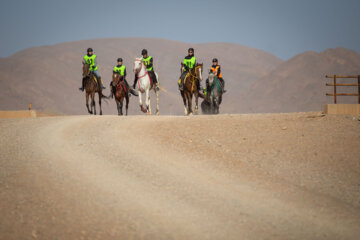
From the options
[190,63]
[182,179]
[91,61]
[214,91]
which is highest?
[91,61]

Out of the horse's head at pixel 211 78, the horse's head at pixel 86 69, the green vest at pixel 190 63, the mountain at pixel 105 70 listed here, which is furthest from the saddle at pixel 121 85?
the mountain at pixel 105 70

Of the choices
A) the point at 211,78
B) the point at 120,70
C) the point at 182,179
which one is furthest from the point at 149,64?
the point at 182,179

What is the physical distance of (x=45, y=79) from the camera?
90.1 metres

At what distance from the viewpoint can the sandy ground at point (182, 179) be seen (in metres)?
7.81

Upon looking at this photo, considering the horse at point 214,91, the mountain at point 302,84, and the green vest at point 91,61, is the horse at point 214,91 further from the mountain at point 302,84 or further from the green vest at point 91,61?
the mountain at point 302,84

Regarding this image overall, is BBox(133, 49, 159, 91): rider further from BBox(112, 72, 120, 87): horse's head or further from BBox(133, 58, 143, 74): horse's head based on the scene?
BBox(112, 72, 120, 87): horse's head

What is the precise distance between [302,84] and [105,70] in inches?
1802

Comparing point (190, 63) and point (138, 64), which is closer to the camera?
point (190, 63)

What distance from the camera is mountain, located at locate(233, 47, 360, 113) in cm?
7706

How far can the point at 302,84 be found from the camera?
275 feet

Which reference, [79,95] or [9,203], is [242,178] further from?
[79,95]

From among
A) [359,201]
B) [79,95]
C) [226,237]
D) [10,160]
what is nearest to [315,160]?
[359,201]

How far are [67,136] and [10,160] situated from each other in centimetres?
270

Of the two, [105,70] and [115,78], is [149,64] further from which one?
[105,70]
